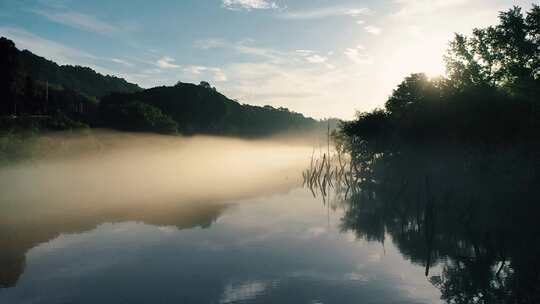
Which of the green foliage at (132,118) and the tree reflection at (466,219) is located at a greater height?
the green foliage at (132,118)

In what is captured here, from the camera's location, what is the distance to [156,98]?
173125 millimetres

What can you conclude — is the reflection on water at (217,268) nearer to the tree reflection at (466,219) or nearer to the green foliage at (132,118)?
the tree reflection at (466,219)

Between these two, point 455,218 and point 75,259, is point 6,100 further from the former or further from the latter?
point 455,218

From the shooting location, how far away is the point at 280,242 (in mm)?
27969

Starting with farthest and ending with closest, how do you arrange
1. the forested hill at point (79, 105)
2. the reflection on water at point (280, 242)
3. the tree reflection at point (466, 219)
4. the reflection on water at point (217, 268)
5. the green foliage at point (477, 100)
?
1. the forested hill at point (79, 105)
2. the green foliage at point (477, 100)
3. the tree reflection at point (466, 219)
4. the reflection on water at point (280, 242)
5. the reflection on water at point (217, 268)

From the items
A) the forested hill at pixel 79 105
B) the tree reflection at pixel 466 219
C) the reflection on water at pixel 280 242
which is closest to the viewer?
the reflection on water at pixel 280 242

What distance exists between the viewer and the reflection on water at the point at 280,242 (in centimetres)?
1823

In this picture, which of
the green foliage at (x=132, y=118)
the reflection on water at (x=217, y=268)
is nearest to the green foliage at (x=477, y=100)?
the reflection on water at (x=217, y=268)

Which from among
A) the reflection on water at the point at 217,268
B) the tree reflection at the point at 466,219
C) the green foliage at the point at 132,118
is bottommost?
the reflection on water at the point at 217,268

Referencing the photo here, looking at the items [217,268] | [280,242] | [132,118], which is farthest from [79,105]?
[217,268]

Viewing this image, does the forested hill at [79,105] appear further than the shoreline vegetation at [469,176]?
Yes

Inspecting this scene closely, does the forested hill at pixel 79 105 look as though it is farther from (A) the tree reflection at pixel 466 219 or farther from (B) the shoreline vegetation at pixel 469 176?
(A) the tree reflection at pixel 466 219

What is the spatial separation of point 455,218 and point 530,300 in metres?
19.4

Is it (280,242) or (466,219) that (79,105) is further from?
(466,219)
